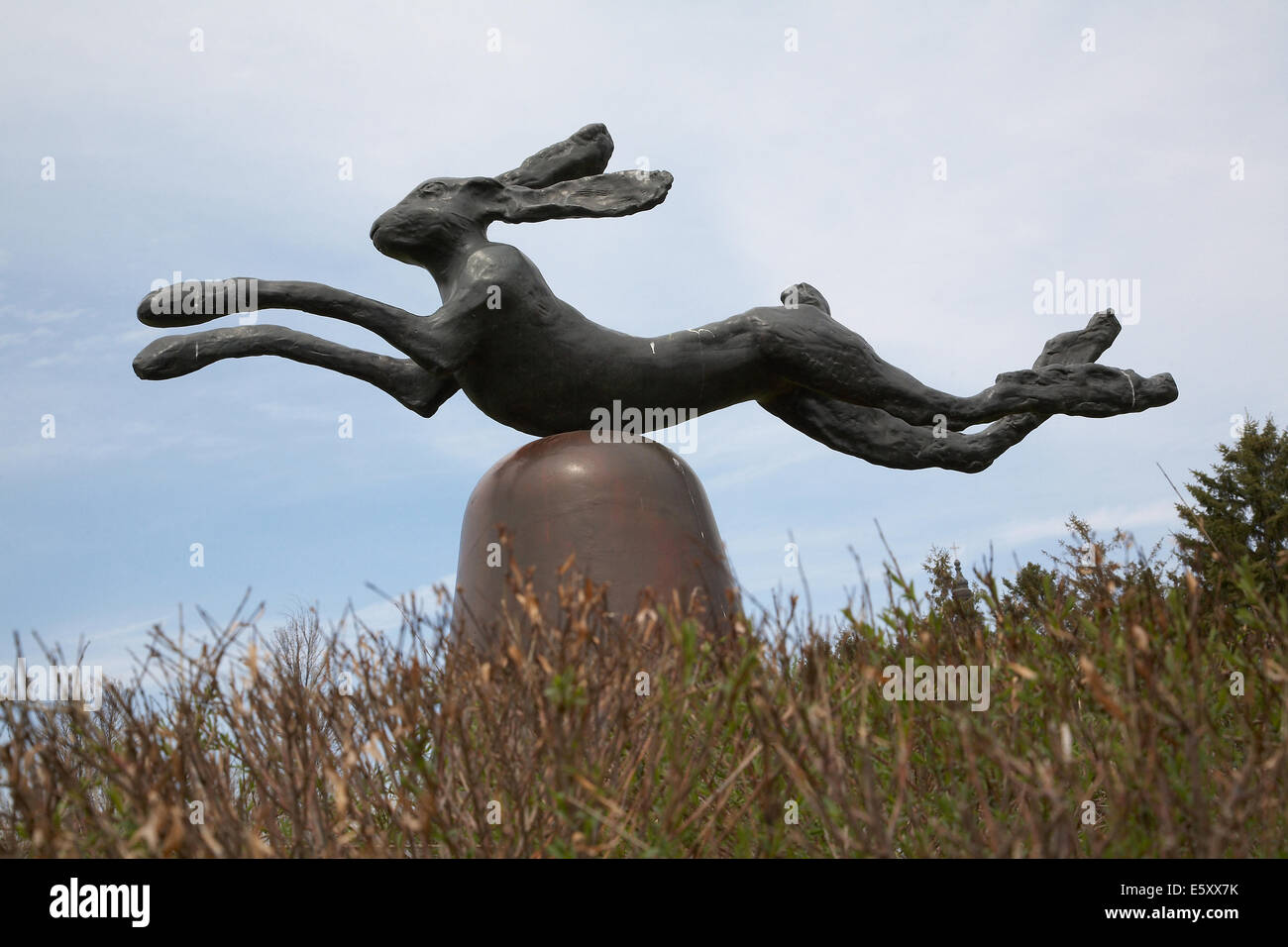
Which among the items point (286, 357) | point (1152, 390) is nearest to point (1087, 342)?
point (1152, 390)

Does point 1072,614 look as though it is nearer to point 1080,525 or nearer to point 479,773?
point 479,773

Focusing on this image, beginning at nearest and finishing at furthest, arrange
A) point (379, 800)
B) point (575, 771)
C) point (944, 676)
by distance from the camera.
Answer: point (575, 771) → point (379, 800) → point (944, 676)

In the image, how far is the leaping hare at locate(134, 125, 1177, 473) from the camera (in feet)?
20.8

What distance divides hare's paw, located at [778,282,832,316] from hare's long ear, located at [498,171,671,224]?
4.34ft

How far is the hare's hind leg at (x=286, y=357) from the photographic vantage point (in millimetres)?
6301

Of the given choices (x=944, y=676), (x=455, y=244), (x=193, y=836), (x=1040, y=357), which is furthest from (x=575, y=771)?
(x=1040, y=357)

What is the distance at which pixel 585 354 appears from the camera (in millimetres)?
6602

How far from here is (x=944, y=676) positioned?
4020mm

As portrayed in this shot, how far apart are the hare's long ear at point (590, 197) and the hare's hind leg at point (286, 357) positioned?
1.16 meters

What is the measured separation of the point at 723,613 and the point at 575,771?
332 cm

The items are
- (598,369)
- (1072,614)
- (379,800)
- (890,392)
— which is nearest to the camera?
(379,800)

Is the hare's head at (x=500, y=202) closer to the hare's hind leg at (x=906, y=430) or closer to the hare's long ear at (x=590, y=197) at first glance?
the hare's long ear at (x=590, y=197)

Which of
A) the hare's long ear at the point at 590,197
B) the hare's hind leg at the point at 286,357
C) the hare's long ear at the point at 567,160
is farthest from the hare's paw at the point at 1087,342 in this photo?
the hare's hind leg at the point at 286,357

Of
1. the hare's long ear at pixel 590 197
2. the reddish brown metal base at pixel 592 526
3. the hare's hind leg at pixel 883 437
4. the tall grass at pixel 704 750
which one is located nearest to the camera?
the tall grass at pixel 704 750
